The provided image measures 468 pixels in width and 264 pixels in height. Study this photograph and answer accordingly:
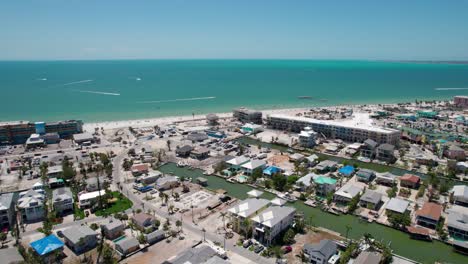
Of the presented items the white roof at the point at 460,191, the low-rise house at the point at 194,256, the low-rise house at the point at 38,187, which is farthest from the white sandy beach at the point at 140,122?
the white roof at the point at 460,191

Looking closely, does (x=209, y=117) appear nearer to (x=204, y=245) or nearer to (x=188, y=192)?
(x=188, y=192)

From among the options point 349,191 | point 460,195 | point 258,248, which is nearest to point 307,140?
point 349,191

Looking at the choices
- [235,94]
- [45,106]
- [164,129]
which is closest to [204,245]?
[164,129]

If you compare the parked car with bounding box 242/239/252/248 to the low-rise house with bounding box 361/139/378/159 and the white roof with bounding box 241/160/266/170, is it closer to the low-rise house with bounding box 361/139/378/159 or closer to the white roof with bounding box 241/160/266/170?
the white roof with bounding box 241/160/266/170

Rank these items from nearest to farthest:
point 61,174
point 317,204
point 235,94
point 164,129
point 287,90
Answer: point 317,204
point 61,174
point 164,129
point 235,94
point 287,90

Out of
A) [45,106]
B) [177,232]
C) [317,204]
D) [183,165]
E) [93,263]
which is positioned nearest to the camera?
[93,263]
